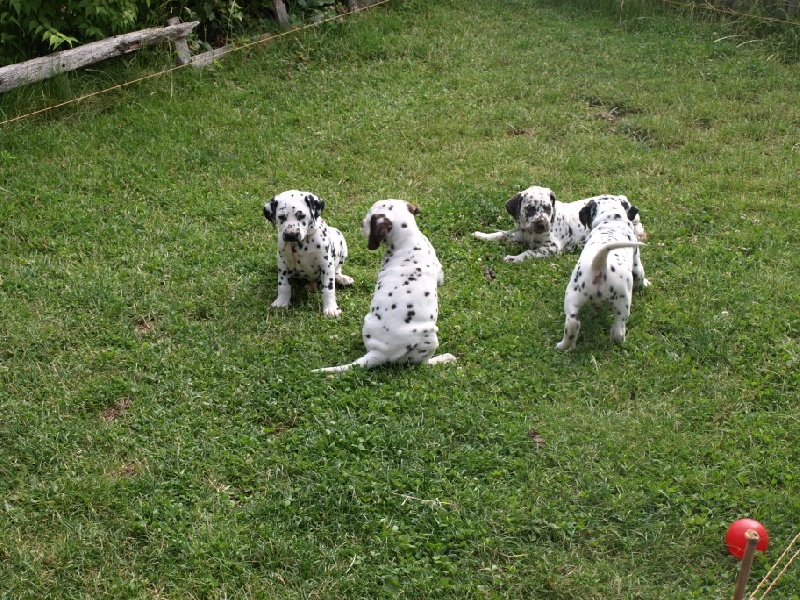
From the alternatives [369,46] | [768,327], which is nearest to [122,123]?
[369,46]

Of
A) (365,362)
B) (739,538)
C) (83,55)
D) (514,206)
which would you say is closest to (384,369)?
(365,362)

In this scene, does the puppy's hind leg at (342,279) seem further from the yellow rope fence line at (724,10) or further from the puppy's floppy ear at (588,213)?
the yellow rope fence line at (724,10)

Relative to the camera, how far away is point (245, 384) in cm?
664

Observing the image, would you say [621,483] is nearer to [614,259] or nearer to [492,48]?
[614,259]

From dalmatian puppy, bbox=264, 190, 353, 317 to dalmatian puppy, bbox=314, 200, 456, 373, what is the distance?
55 centimetres

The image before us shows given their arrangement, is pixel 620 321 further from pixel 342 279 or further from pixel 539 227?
pixel 342 279

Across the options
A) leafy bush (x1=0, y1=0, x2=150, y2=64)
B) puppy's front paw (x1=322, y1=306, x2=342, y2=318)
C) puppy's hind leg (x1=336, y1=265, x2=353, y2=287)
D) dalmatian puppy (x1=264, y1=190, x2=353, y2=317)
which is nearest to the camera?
dalmatian puppy (x1=264, y1=190, x2=353, y2=317)

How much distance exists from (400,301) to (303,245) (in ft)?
4.23

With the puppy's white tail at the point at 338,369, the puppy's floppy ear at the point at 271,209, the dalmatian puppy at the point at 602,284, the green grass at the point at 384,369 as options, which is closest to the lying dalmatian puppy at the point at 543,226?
the green grass at the point at 384,369

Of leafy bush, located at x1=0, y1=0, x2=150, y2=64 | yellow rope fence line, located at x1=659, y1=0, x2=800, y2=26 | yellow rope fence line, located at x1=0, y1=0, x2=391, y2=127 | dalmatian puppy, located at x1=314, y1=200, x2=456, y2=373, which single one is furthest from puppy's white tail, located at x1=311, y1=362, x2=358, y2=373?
yellow rope fence line, located at x1=659, y1=0, x2=800, y2=26

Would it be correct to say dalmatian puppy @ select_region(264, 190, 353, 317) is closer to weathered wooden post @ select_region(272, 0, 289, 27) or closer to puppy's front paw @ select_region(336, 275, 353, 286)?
puppy's front paw @ select_region(336, 275, 353, 286)

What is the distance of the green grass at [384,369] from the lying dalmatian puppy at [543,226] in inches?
9.0

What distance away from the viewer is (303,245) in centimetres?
754

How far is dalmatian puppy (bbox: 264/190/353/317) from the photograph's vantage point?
7.40 meters
